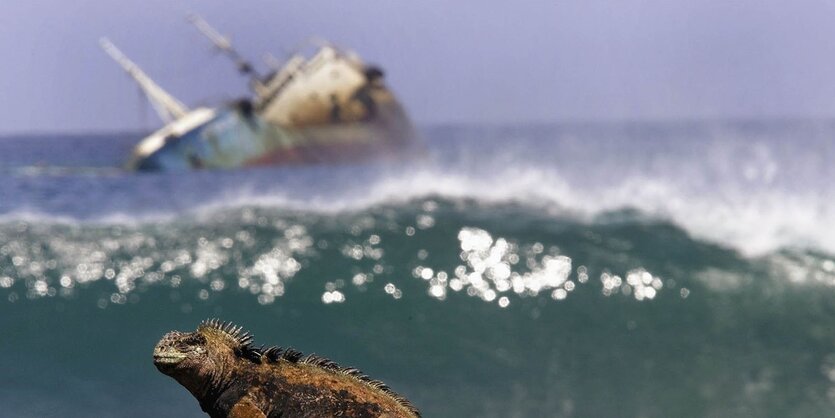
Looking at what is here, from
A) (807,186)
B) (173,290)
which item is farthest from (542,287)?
(807,186)

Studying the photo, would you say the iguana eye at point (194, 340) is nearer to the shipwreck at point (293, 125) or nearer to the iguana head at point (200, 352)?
the iguana head at point (200, 352)

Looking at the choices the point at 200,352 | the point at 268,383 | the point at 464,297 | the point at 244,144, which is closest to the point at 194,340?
the point at 200,352

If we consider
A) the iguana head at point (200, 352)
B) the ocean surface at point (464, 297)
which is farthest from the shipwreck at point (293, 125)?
the iguana head at point (200, 352)

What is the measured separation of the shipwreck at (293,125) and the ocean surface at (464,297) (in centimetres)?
3084

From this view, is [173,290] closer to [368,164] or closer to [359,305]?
[359,305]

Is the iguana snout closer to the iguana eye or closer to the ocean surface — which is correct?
the iguana eye

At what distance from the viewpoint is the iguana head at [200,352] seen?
4.22m

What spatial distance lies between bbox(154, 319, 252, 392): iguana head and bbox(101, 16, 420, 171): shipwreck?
169ft

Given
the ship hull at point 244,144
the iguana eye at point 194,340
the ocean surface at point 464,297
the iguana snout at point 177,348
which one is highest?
the ship hull at point 244,144

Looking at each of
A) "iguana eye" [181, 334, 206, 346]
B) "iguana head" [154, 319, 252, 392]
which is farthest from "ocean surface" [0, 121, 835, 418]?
"iguana eye" [181, 334, 206, 346]

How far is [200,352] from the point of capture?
4.35 metres

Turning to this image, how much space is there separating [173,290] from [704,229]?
10968 mm

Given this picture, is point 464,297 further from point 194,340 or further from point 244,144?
point 244,144

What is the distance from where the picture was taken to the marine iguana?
4.37 metres
